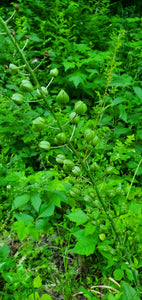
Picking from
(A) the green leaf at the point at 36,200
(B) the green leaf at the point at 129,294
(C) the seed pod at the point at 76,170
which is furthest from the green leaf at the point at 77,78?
(B) the green leaf at the point at 129,294

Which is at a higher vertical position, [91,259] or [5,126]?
[5,126]

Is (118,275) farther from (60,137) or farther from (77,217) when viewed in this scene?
(60,137)

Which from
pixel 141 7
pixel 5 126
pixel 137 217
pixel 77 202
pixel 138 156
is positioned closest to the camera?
pixel 137 217

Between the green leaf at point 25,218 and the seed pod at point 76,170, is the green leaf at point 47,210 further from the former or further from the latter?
the seed pod at point 76,170

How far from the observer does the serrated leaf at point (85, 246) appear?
5.04ft

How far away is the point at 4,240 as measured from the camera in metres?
1.96

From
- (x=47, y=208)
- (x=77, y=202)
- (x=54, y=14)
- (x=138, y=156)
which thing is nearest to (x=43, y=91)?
(x=47, y=208)

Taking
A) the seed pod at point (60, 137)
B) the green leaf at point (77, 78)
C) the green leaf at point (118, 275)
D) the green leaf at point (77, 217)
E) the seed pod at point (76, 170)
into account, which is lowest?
the green leaf at point (118, 275)

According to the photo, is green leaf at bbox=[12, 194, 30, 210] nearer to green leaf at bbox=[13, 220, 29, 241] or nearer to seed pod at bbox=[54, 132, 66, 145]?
green leaf at bbox=[13, 220, 29, 241]

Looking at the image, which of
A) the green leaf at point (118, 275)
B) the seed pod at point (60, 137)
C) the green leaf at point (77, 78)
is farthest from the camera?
the green leaf at point (77, 78)

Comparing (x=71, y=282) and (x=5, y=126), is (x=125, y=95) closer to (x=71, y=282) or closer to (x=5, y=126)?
(x=5, y=126)

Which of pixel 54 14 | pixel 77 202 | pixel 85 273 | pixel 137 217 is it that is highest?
pixel 54 14

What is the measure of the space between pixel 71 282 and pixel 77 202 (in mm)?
627

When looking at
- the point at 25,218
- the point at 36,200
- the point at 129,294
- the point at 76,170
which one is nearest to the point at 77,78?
the point at 36,200
